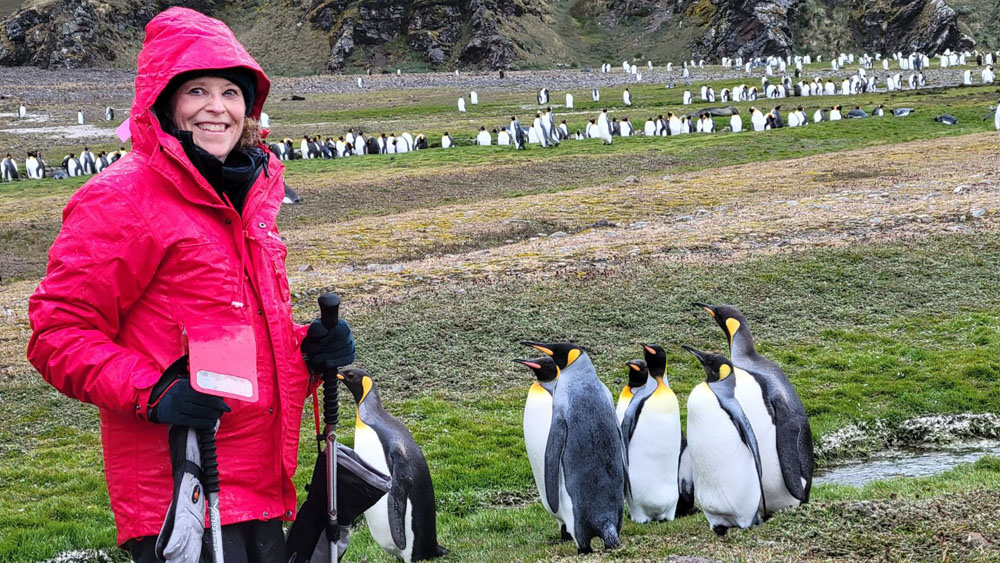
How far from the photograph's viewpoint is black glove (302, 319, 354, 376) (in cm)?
324

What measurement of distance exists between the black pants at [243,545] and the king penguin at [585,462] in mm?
2604

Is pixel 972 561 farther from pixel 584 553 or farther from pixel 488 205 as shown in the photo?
pixel 488 205

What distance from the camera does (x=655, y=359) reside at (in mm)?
6656

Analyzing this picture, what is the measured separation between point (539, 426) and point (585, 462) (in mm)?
599

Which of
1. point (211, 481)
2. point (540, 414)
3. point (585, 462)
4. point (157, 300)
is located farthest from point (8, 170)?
point (211, 481)

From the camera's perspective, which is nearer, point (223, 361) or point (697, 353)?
point (223, 361)

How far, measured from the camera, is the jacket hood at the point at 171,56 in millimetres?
2910

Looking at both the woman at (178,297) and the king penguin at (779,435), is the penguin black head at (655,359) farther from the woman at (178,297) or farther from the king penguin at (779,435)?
the woman at (178,297)

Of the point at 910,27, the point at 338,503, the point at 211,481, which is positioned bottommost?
the point at 910,27

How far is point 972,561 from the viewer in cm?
403

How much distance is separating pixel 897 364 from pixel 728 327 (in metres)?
3.84

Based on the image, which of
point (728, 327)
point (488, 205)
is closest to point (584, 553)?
point (728, 327)

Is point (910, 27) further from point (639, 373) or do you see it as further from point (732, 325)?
point (639, 373)

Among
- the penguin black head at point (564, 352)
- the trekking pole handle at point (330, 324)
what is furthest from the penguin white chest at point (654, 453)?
the trekking pole handle at point (330, 324)
